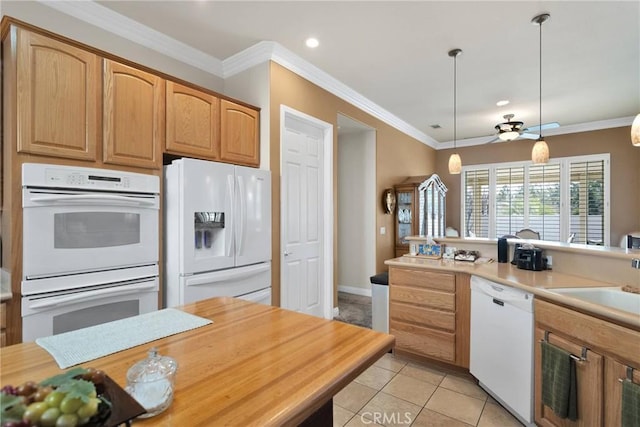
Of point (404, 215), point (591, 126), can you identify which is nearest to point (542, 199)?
point (591, 126)

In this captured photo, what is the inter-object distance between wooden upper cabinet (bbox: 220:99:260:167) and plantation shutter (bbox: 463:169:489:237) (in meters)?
5.22

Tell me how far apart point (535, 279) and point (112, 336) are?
2.44m

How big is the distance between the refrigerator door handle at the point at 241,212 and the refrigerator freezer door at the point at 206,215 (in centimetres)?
7

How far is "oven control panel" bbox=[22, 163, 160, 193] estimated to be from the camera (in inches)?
69.2

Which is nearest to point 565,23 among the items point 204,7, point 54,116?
point 204,7

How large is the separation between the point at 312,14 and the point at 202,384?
108 inches

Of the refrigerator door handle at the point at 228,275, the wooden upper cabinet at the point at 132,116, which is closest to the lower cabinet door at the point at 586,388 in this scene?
the refrigerator door handle at the point at 228,275

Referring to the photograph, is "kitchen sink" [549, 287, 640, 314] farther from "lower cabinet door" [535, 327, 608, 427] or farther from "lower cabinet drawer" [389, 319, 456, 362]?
"lower cabinet drawer" [389, 319, 456, 362]

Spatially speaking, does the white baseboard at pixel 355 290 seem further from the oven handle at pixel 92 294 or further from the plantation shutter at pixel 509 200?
the oven handle at pixel 92 294

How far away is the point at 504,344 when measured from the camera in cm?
212

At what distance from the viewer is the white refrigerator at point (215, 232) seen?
2338 mm

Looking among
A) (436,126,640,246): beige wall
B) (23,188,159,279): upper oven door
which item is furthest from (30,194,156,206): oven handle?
(436,126,640,246): beige wall

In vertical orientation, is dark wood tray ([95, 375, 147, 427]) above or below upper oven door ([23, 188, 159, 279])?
below

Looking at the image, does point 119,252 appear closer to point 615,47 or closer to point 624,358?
point 624,358
